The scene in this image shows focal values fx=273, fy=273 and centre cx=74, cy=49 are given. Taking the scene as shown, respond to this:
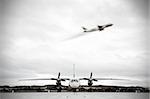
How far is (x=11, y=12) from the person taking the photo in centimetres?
391

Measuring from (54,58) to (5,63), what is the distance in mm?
693

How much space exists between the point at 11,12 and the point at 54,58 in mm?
902

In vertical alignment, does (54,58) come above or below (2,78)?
above

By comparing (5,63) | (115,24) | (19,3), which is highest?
(19,3)

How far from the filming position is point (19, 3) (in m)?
3.93

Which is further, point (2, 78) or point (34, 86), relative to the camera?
point (34, 86)

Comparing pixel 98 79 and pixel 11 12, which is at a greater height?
pixel 11 12

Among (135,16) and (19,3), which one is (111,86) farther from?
(19,3)

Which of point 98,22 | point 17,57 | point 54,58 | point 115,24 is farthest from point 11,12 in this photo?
point 115,24

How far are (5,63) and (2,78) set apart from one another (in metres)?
0.21

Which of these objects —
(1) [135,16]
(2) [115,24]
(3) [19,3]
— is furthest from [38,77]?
Answer: (1) [135,16]

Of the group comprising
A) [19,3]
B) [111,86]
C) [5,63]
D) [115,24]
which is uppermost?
[19,3]

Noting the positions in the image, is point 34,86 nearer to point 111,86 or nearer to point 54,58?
point 54,58

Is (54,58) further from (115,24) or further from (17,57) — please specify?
(115,24)
